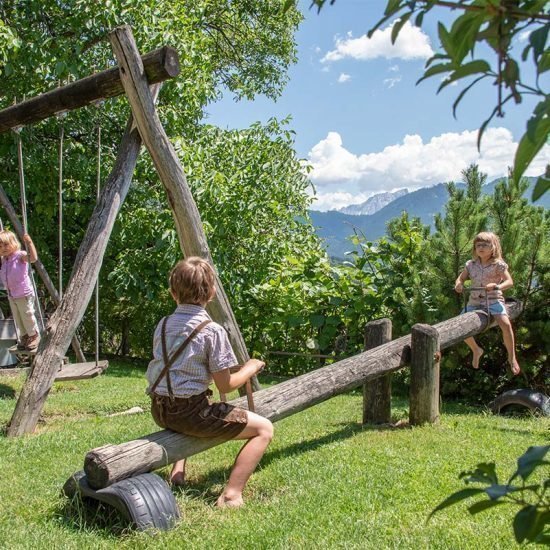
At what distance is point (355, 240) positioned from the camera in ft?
31.9

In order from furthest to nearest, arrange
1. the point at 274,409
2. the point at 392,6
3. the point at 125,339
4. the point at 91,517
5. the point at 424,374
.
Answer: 1. the point at 125,339
2. the point at 424,374
3. the point at 274,409
4. the point at 91,517
5. the point at 392,6

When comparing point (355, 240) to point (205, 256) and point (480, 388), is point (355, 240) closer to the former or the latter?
point (480, 388)

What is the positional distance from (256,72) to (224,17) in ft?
7.87

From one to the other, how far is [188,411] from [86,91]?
325 cm

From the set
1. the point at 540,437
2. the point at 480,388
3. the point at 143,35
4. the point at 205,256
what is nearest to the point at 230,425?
the point at 205,256

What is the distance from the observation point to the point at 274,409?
14.6 feet

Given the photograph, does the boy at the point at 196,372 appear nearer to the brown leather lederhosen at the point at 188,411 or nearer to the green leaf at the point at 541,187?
the brown leather lederhosen at the point at 188,411

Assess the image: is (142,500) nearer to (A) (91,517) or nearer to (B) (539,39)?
(A) (91,517)

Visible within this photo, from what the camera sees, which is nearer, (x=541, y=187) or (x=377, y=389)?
(x=541, y=187)

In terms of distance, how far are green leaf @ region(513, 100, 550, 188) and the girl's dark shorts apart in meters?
3.09

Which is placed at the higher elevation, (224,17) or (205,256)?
(224,17)

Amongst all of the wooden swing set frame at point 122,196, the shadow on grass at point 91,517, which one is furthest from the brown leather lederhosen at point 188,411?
the wooden swing set frame at point 122,196

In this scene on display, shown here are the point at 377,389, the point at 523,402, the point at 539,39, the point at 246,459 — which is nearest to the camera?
the point at 539,39

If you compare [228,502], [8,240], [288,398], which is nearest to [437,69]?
[228,502]
